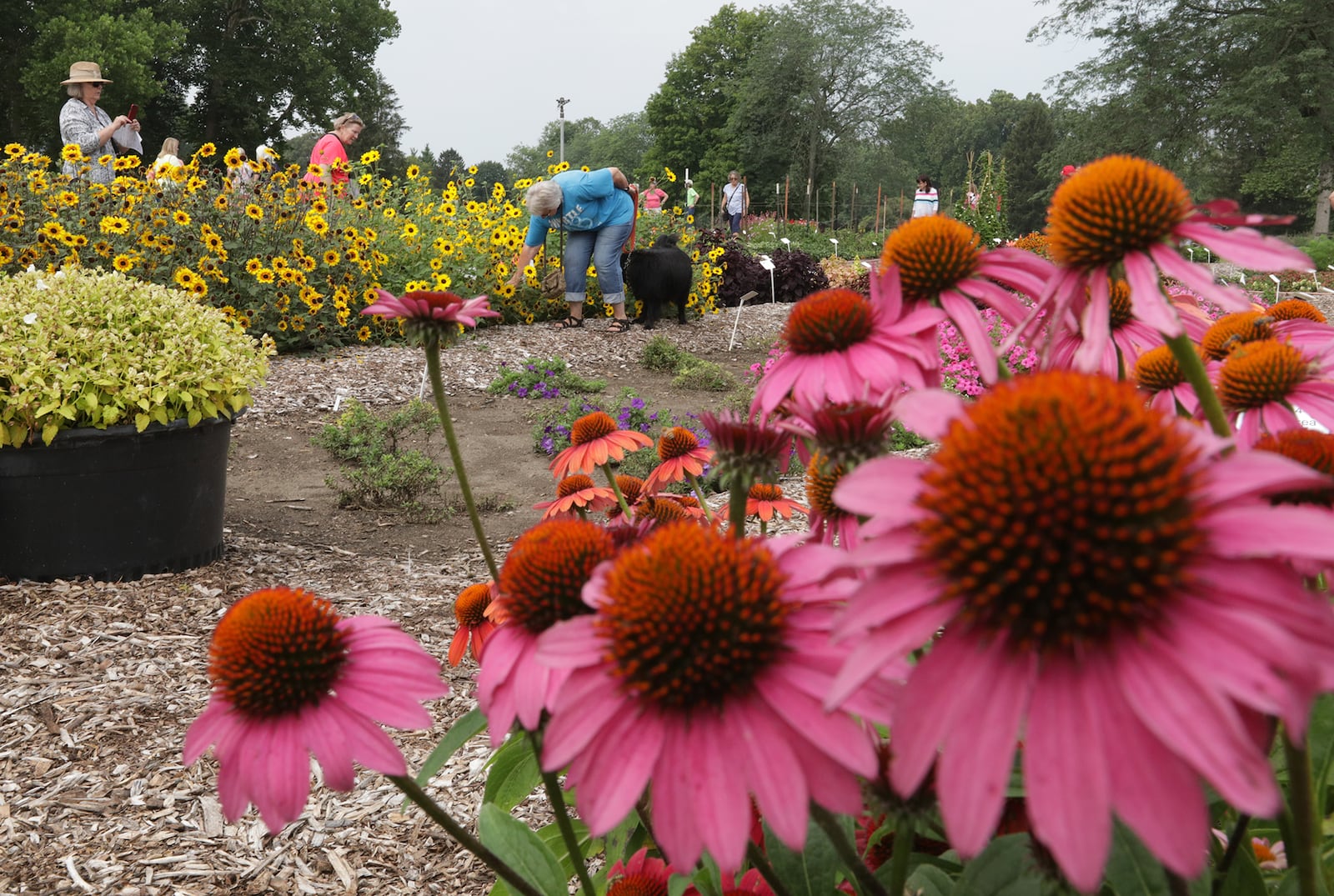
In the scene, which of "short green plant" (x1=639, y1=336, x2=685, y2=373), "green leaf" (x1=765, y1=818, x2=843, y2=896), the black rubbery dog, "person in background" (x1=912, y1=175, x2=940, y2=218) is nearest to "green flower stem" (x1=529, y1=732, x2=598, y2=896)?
"green leaf" (x1=765, y1=818, x2=843, y2=896)

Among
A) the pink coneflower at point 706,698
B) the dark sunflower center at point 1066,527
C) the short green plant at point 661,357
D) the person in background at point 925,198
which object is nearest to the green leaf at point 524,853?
the pink coneflower at point 706,698

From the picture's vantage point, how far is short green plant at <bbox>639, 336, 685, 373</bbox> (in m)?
8.05

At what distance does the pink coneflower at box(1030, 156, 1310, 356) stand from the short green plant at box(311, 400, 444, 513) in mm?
4257

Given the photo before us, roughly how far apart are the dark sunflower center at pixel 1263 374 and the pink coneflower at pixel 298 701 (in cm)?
83

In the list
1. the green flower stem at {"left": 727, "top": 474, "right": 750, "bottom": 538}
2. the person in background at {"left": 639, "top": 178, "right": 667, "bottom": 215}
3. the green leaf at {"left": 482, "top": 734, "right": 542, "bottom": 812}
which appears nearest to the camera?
the green flower stem at {"left": 727, "top": 474, "right": 750, "bottom": 538}

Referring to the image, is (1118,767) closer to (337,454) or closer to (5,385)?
(5,385)

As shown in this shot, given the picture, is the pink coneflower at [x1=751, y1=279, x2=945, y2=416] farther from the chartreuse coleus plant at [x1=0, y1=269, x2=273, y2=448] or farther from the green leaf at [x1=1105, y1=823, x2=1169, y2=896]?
the chartreuse coleus plant at [x1=0, y1=269, x2=273, y2=448]

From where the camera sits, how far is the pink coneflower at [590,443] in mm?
1919

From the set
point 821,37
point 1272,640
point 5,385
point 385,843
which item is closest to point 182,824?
point 385,843

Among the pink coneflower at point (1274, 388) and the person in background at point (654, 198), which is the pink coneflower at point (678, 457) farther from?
the person in background at point (654, 198)

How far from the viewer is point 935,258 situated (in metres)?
0.89

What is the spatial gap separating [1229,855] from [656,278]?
8685 mm

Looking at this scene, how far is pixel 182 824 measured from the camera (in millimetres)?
2236

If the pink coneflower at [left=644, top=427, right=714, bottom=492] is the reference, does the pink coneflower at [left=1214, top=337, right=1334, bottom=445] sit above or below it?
above
